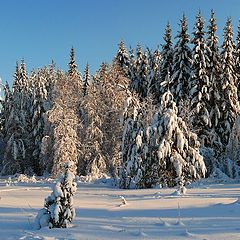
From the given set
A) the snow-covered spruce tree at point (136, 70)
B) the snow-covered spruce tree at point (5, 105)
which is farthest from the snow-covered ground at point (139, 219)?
the snow-covered spruce tree at point (5, 105)

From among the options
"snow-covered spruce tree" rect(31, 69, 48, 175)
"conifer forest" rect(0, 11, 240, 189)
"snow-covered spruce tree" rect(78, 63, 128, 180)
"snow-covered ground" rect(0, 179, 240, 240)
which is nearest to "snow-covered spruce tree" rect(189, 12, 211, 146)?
"conifer forest" rect(0, 11, 240, 189)

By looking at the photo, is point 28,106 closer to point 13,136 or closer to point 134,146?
point 13,136

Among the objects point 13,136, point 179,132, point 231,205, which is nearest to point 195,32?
point 179,132

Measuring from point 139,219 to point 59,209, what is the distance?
6.17ft

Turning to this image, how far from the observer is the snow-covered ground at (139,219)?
7793mm

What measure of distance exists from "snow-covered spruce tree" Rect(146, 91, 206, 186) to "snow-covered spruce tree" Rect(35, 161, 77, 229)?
10725mm

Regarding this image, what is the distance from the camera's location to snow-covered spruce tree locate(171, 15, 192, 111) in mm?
32625

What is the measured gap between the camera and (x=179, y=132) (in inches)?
790

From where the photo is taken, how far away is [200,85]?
102ft

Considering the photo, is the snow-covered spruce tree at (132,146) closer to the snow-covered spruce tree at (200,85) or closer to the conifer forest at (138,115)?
the conifer forest at (138,115)

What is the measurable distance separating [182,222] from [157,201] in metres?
3.45

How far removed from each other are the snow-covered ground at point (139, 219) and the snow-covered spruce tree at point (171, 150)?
21.2ft

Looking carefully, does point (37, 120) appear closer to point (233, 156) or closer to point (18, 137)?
point (18, 137)

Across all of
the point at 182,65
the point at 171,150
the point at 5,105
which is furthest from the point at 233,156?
the point at 5,105
